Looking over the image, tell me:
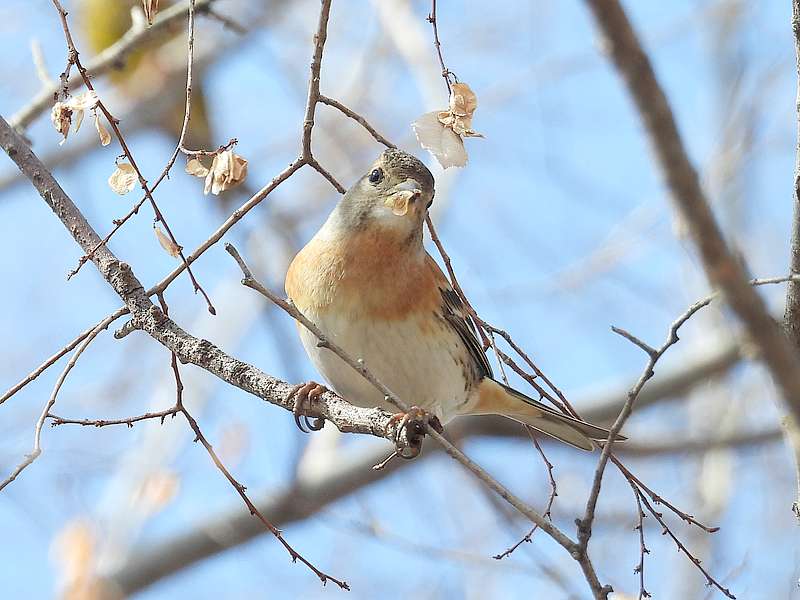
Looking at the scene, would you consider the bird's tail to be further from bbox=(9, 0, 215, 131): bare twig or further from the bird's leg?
bbox=(9, 0, 215, 131): bare twig

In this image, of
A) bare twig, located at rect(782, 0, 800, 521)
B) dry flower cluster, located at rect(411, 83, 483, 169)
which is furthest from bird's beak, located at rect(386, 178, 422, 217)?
bare twig, located at rect(782, 0, 800, 521)

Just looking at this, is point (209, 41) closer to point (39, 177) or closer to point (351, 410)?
point (39, 177)

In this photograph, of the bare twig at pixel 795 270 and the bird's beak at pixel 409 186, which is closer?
the bare twig at pixel 795 270

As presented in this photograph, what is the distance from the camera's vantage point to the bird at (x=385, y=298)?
12.0 ft

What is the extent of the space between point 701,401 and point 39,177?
7.00 metres

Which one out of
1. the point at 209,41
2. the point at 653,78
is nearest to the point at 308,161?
the point at 653,78

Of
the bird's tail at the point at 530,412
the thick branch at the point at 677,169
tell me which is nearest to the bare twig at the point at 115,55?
the bird's tail at the point at 530,412

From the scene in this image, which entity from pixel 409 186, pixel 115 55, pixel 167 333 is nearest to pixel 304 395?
pixel 167 333

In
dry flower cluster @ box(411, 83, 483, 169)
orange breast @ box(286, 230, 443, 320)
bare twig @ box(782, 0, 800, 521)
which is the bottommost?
bare twig @ box(782, 0, 800, 521)

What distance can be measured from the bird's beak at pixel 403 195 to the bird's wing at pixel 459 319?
42 centimetres

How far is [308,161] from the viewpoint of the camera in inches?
102

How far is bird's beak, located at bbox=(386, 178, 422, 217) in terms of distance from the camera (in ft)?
11.4

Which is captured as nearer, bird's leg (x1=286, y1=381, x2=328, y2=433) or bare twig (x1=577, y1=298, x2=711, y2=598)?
bare twig (x1=577, y1=298, x2=711, y2=598)

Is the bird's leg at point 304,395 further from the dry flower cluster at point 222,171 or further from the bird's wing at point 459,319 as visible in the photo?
the bird's wing at point 459,319
